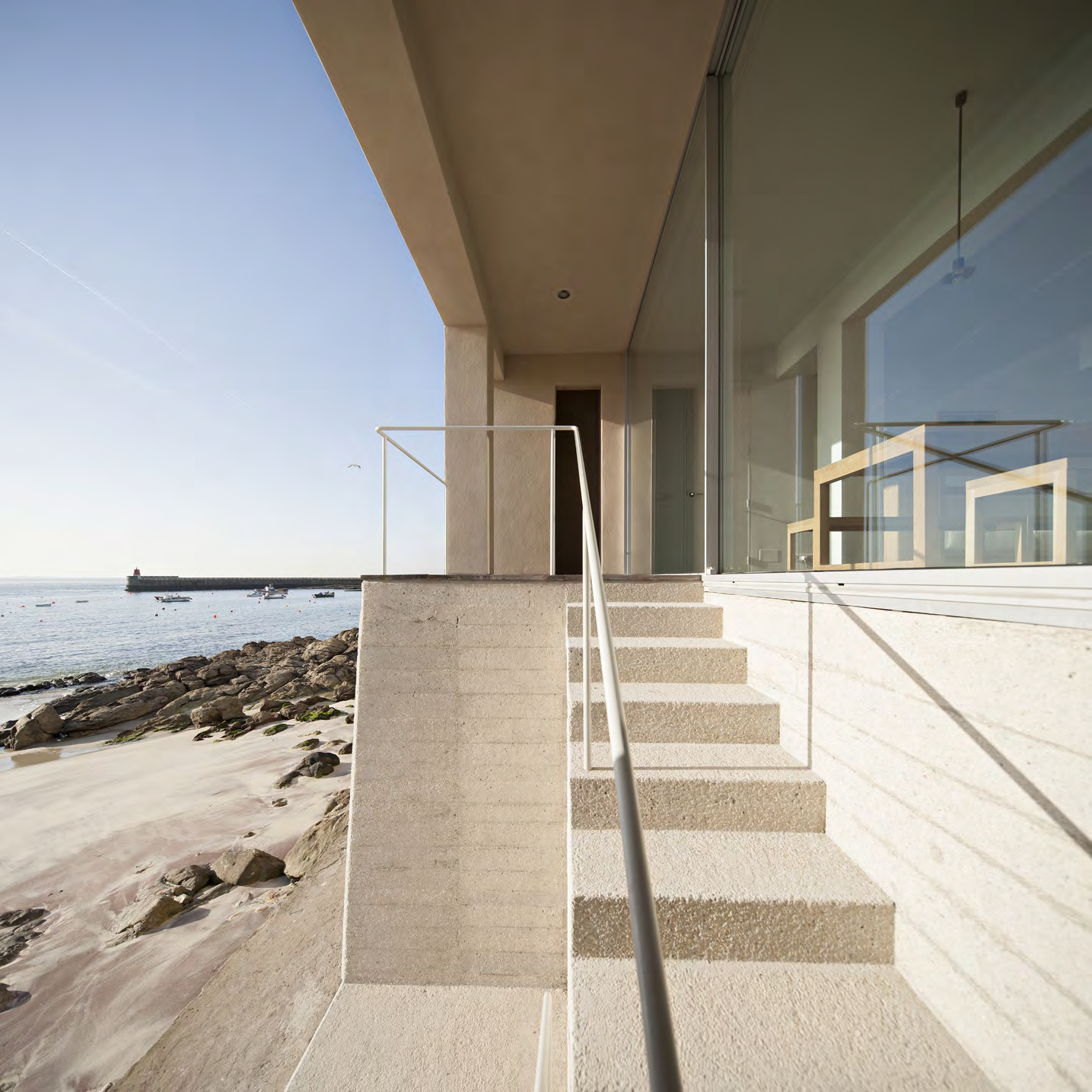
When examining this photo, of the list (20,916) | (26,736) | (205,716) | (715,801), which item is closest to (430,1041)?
(715,801)

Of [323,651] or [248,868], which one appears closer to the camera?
[248,868]

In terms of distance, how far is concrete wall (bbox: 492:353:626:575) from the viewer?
5.66m

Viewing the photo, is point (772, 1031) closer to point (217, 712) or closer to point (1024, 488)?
point (1024, 488)

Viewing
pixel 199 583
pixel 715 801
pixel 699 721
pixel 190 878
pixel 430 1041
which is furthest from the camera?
pixel 199 583

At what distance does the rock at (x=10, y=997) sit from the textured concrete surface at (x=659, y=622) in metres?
4.51

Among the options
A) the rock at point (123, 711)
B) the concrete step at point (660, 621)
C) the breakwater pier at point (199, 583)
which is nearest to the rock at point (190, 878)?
the concrete step at point (660, 621)

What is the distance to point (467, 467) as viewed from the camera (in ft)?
15.0

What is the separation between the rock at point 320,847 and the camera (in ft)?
14.7

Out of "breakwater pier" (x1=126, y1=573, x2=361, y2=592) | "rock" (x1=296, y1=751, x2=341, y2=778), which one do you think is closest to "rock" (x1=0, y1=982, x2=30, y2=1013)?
"rock" (x1=296, y1=751, x2=341, y2=778)

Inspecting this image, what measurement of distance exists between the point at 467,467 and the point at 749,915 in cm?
388

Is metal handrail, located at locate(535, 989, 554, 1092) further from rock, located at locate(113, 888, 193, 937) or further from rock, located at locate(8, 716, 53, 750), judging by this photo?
rock, located at locate(8, 716, 53, 750)

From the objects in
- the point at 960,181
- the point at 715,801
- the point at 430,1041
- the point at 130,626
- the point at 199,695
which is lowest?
the point at 130,626

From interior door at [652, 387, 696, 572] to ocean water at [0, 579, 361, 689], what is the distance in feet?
36.4

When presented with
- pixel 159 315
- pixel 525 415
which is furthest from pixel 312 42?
pixel 159 315
